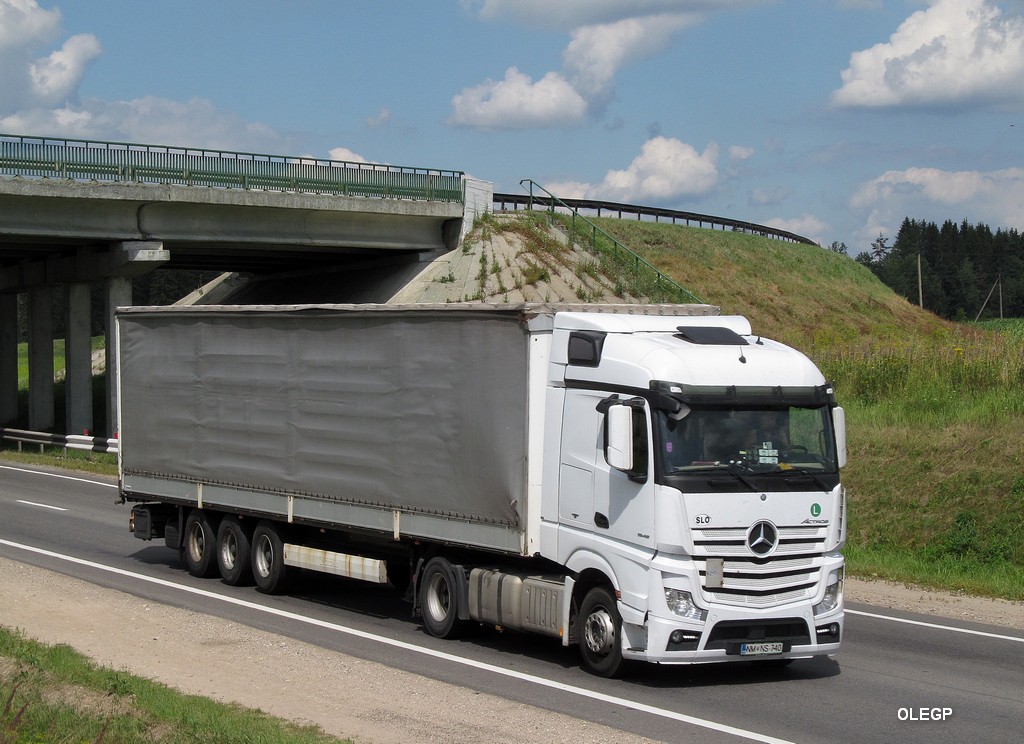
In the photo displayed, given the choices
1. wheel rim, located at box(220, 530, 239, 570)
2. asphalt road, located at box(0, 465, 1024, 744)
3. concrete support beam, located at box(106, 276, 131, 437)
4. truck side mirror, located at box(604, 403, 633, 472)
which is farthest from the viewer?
concrete support beam, located at box(106, 276, 131, 437)

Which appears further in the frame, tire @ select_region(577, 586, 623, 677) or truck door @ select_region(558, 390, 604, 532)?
truck door @ select_region(558, 390, 604, 532)

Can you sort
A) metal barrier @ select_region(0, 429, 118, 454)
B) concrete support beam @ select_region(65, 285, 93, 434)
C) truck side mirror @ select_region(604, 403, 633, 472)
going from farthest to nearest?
1. concrete support beam @ select_region(65, 285, 93, 434)
2. metal barrier @ select_region(0, 429, 118, 454)
3. truck side mirror @ select_region(604, 403, 633, 472)

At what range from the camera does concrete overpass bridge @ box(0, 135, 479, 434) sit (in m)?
35.0

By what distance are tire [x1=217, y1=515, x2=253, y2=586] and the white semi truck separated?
31cm

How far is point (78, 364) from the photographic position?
40.7m

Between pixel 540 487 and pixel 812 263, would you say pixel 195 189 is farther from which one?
pixel 812 263

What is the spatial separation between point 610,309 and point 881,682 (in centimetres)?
417

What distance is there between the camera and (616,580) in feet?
34.5

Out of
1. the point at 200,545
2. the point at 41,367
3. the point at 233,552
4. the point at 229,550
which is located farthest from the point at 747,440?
the point at 41,367

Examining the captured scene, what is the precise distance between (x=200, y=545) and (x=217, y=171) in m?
23.4

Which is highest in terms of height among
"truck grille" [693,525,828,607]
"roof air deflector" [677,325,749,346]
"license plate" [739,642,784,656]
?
"roof air deflector" [677,325,749,346]

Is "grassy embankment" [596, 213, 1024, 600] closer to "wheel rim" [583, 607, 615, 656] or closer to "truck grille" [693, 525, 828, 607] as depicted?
"truck grille" [693, 525, 828, 607]

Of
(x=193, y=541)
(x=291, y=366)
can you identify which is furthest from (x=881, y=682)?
(x=193, y=541)

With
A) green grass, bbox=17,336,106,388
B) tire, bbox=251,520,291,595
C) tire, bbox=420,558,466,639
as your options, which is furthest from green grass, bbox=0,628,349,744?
green grass, bbox=17,336,106,388
